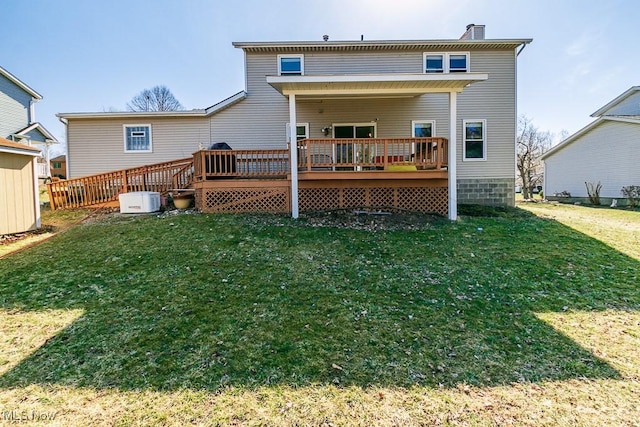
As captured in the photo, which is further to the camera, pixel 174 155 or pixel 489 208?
pixel 174 155

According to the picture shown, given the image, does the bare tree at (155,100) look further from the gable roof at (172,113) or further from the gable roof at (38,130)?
the gable roof at (172,113)

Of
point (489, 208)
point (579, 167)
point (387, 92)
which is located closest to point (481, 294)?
point (387, 92)

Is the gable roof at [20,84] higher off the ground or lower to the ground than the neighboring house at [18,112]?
higher

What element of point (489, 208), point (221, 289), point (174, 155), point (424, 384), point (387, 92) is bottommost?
point (424, 384)

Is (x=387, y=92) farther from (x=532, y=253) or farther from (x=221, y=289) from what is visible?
(x=221, y=289)

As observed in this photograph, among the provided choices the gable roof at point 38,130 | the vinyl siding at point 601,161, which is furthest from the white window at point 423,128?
the gable roof at point 38,130

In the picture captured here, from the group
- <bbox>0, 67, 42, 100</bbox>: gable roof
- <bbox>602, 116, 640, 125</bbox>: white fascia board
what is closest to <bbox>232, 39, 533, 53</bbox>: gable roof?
<bbox>602, 116, 640, 125</bbox>: white fascia board

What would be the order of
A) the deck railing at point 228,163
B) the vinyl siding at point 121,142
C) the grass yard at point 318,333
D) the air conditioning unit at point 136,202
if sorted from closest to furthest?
the grass yard at point 318,333 < the deck railing at point 228,163 < the air conditioning unit at point 136,202 < the vinyl siding at point 121,142

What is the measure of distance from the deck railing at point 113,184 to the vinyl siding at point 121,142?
151 cm

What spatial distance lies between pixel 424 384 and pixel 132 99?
1957 inches

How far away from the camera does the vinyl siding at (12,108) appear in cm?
1775

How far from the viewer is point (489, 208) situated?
1183cm

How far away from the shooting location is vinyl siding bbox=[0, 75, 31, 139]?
17.8 meters

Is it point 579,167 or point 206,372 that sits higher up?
point 579,167
